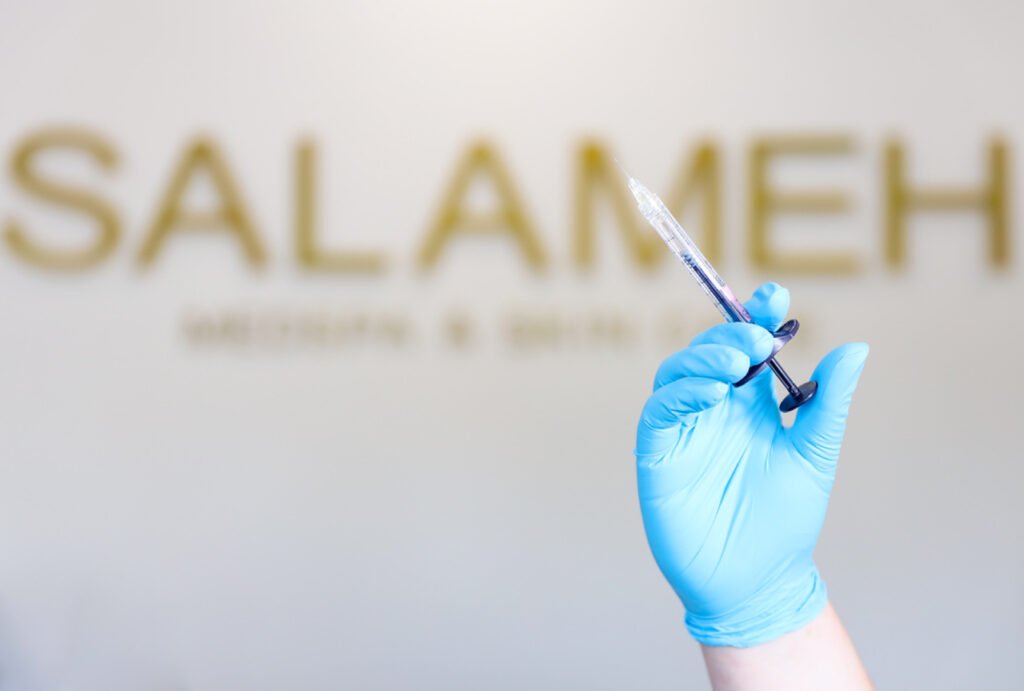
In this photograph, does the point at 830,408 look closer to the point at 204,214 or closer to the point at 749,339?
the point at 749,339

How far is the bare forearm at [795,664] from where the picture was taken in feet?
3.49

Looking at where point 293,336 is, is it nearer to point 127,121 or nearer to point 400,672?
point 127,121

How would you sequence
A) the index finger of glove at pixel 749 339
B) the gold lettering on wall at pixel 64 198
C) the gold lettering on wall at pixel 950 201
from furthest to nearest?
the gold lettering on wall at pixel 64 198, the gold lettering on wall at pixel 950 201, the index finger of glove at pixel 749 339

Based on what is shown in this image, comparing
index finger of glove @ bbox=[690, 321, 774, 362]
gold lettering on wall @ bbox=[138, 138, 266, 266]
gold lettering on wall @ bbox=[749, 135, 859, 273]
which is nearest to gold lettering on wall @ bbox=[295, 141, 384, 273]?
gold lettering on wall @ bbox=[138, 138, 266, 266]

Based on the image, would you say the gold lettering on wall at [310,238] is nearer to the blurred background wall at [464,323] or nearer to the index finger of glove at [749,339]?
the blurred background wall at [464,323]

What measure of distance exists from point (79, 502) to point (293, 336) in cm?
74

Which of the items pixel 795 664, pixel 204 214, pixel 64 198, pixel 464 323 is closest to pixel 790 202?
pixel 464 323

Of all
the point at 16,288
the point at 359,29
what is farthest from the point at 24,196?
the point at 359,29

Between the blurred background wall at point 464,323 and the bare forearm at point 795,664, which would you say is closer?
the bare forearm at point 795,664

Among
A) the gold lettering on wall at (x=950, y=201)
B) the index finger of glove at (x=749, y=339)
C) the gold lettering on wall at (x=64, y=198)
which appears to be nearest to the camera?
the index finger of glove at (x=749, y=339)

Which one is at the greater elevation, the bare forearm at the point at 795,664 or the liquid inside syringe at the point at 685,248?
the liquid inside syringe at the point at 685,248

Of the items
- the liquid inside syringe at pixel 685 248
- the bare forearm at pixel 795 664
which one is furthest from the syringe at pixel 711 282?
the bare forearm at pixel 795 664

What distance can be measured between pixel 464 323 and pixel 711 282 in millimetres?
1231

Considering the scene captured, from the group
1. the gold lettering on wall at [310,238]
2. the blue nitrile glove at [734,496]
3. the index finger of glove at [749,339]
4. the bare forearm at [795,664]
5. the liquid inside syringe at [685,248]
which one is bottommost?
the bare forearm at [795,664]
